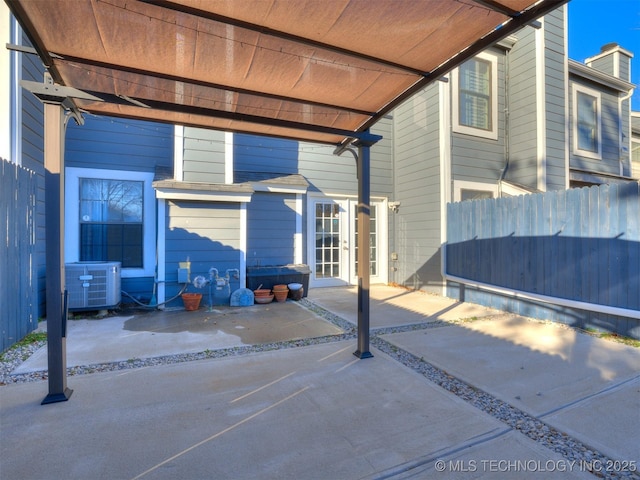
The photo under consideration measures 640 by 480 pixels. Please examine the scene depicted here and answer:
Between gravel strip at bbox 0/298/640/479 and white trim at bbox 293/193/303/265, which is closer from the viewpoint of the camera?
gravel strip at bbox 0/298/640/479

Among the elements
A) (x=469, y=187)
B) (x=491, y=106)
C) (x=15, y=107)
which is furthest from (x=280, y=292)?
(x=491, y=106)

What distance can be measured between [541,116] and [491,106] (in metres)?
1.03

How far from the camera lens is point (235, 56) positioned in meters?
2.38

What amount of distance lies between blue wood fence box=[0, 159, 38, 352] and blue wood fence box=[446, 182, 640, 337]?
256 inches

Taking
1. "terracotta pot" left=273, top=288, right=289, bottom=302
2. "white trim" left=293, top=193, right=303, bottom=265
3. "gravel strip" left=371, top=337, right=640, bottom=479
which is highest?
"white trim" left=293, top=193, right=303, bottom=265

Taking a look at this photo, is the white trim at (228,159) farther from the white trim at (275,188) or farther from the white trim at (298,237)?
the white trim at (298,237)

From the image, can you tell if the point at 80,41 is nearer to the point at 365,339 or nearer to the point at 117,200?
the point at 365,339

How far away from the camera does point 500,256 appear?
5.47 meters

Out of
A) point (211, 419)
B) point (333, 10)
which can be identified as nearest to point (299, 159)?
point (333, 10)

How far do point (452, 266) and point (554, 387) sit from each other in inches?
150

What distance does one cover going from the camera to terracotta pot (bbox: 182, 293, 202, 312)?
534 centimetres

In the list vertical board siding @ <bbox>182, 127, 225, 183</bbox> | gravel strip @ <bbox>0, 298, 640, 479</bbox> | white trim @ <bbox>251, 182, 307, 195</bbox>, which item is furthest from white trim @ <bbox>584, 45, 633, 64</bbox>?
vertical board siding @ <bbox>182, 127, 225, 183</bbox>

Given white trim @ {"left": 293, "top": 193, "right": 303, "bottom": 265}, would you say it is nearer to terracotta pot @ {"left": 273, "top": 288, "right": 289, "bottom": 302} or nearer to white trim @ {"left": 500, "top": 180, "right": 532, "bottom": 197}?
terracotta pot @ {"left": 273, "top": 288, "right": 289, "bottom": 302}

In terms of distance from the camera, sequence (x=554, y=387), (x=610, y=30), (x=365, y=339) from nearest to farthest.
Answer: (x=554, y=387), (x=365, y=339), (x=610, y=30)
